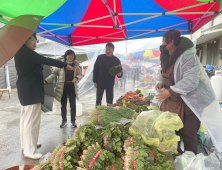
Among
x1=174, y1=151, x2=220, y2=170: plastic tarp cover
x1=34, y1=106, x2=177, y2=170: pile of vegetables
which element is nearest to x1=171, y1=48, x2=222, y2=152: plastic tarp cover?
x1=174, y1=151, x2=220, y2=170: plastic tarp cover

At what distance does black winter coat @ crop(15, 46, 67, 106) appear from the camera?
237cm

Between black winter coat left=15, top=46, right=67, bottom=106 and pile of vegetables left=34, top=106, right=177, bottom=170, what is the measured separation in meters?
1.40

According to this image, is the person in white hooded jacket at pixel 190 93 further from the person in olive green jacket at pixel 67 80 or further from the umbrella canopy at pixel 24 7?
→ the person in olive green jacket at pixel 67 80

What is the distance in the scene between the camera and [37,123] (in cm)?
258

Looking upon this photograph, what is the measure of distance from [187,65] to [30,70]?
2.22 metres

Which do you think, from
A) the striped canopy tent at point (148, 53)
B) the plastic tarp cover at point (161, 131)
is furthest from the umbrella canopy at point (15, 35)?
the striped canopy tent at point (148, 53)

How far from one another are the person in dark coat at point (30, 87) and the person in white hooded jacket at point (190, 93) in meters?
1.75

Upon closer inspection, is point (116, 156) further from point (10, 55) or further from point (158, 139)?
point (10, 55)

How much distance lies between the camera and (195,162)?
4.75 feet

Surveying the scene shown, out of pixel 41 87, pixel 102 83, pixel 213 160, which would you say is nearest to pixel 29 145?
pixel 41 87

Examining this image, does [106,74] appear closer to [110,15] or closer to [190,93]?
[110,15]

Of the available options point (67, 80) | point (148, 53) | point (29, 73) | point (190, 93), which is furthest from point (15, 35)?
point (148, 53)

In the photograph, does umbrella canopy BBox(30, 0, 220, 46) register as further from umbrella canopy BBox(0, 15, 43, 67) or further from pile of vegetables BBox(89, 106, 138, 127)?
pile of vegetables BBox(89, 106, 138, 127)

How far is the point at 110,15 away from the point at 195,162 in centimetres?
274
